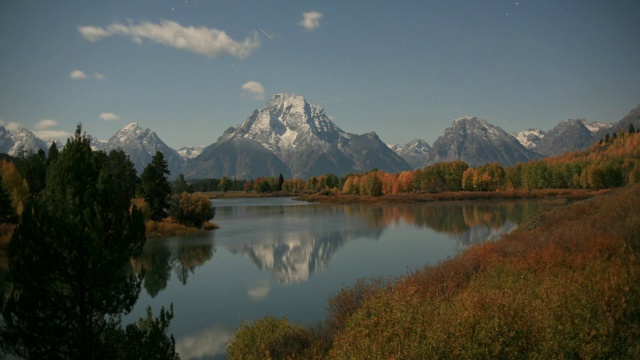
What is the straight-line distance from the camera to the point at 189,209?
71.3 metres

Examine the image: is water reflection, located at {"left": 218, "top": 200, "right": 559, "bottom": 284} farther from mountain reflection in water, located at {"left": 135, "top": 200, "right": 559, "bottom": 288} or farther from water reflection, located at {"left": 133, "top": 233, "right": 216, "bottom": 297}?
water reflection, located at {"left": 133, "top": 233, "right": 216, "bottom": 297}

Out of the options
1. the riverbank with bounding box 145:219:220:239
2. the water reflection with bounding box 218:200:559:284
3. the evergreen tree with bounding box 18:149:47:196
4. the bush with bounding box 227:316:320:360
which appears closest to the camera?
the bush with bounding box 227:316:320:360

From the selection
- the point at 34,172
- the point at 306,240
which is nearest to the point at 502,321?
the point at 306,240

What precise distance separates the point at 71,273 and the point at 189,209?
2348 inches

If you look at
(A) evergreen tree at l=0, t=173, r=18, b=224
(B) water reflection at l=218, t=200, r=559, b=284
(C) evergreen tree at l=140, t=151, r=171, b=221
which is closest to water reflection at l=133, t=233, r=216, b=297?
(B) water reflection at l=218, t=200, r=559, b=284

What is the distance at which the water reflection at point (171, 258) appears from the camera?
1351 inches

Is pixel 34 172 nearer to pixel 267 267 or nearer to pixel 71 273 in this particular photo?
pixel 267 267

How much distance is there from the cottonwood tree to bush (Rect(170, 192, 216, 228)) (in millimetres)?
57673

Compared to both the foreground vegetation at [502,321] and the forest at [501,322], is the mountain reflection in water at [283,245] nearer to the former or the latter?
the forest at [501,322]

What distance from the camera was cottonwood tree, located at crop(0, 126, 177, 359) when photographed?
43.0 feet

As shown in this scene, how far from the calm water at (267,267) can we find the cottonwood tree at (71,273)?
547 cm

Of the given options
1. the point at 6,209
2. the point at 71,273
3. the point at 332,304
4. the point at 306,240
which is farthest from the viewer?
the point at 306,240

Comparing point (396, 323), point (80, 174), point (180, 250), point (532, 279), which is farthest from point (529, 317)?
point (180, 250)

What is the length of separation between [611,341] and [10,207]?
6366cm
